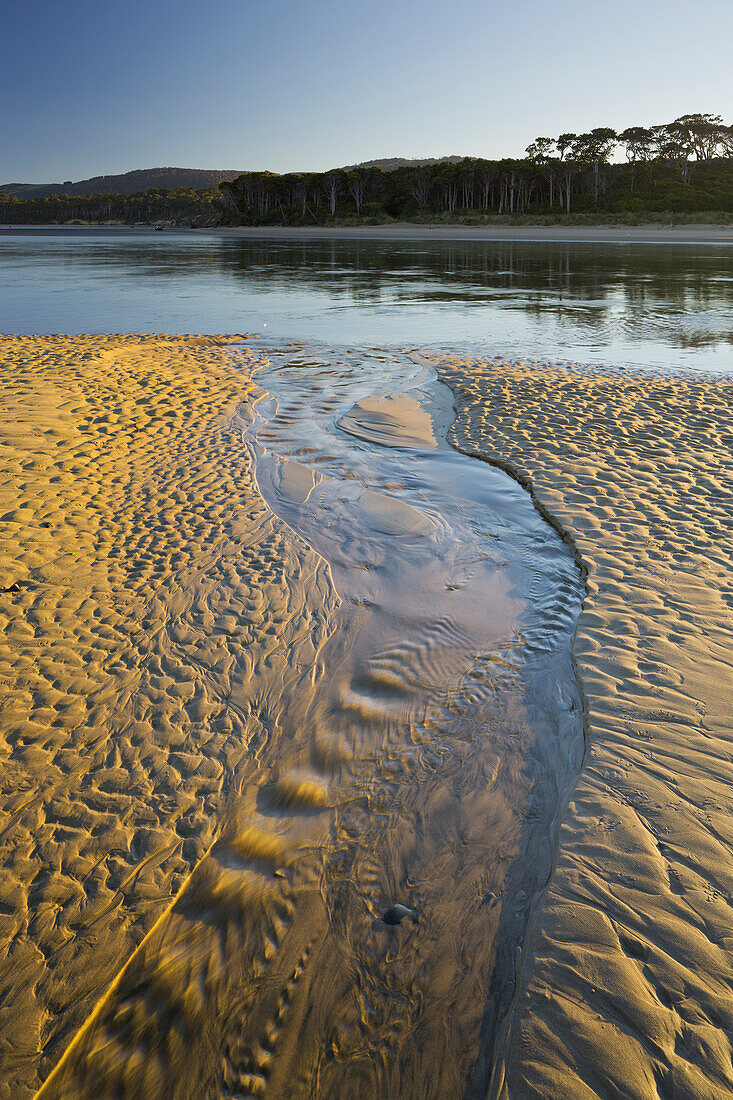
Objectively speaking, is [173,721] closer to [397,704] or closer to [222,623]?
[222,623]

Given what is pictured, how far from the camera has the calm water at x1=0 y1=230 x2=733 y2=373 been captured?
49.5ft

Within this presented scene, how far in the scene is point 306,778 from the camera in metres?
3.33

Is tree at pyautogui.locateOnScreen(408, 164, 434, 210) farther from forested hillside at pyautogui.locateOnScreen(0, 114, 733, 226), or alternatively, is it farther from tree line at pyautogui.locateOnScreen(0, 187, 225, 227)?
tree line at pyautogui.locateOnScreen(0, 187, 225, 227)

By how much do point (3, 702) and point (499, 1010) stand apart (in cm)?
295

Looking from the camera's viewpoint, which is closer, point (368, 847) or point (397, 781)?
point (368, 847)

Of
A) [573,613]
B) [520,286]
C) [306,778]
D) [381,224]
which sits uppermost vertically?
[381,224]

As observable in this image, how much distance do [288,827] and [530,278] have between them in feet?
100

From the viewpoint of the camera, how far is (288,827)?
3.03m

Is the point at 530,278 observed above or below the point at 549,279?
above

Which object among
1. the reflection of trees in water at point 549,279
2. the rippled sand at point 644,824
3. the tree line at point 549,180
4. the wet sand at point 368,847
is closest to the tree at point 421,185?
the tree line at point 549,180

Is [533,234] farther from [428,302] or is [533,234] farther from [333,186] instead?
[428,302]

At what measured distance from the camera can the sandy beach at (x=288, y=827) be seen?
2.20 meters

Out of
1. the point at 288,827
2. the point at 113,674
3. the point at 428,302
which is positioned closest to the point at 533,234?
the point at 428,302

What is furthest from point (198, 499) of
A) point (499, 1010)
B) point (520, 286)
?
point (520, 286)
